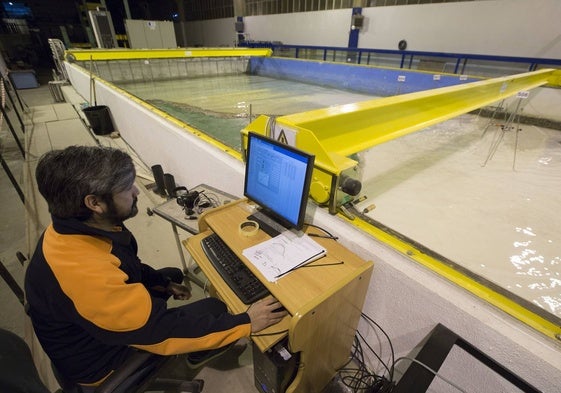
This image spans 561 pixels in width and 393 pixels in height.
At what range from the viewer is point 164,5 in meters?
18.3

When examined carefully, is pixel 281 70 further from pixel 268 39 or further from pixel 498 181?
pixel 498 181

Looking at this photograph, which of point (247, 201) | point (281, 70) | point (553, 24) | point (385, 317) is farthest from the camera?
point (281, 70)

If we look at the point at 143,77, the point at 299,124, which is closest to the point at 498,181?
the point at 299,124

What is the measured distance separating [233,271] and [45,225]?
8.20 feet

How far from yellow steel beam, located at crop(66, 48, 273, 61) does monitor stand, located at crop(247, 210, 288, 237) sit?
20.4 feet

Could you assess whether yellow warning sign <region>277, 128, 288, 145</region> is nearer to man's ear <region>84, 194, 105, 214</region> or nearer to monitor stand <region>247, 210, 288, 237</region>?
monitor stand <region>247, 210, 288, 237</region>

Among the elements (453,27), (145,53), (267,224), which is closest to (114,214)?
(267,224)

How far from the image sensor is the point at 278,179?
115 centimetres

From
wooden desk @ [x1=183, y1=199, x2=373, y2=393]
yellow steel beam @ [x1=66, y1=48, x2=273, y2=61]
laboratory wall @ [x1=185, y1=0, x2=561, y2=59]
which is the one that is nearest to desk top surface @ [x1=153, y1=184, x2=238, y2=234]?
wooden desk @ [x1=183, y1=199, x2=373, y2=393]

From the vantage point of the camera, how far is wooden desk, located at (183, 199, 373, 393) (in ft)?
2.92

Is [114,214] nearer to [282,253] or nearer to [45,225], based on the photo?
[282,253]

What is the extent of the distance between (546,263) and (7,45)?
20.4 meters

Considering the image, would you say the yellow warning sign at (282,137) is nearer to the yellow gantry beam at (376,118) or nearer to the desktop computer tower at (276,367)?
the yellow gantry beam at (376,118)

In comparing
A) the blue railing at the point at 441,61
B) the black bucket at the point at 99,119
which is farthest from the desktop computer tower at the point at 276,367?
the blue railing at the point at 441,61
